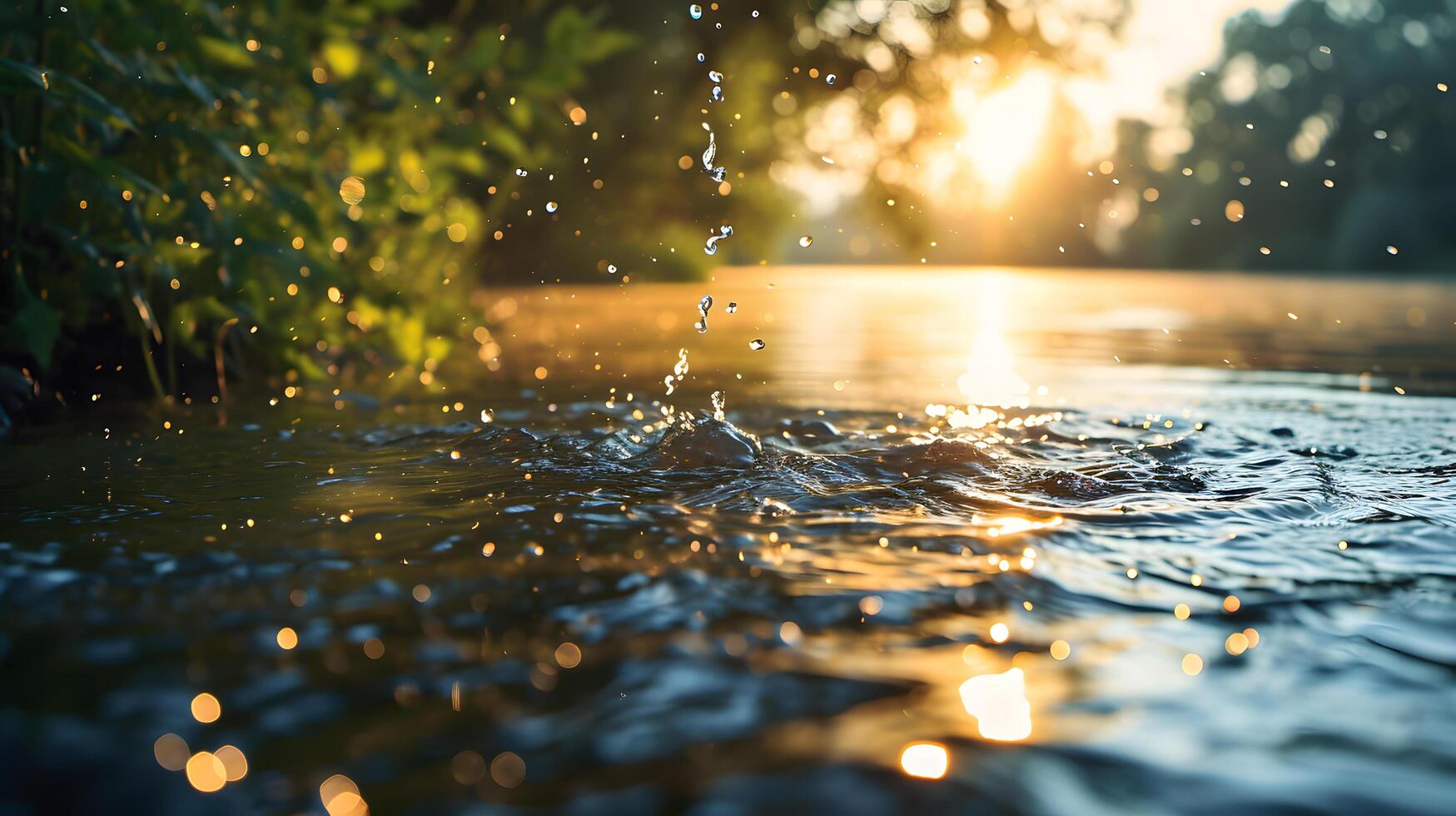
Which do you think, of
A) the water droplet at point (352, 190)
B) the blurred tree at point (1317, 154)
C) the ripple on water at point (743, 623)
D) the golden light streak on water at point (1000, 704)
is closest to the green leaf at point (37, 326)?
the ripple on water at point (743, 623)

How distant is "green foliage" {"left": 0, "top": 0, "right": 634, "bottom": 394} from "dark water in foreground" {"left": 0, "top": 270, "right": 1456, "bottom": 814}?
0.57 metres

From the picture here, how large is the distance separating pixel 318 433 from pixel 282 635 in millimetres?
2613

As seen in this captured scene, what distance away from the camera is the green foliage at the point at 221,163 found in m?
3.86

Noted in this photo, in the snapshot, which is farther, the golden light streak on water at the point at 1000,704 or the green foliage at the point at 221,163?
the green foliage at the point at 221,163

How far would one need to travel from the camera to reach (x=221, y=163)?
14.4 feet

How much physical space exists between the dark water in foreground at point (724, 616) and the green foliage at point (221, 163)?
0.57 meters

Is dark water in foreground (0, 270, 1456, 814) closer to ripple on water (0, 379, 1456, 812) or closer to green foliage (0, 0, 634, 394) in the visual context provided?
ripple on water (0, 379, 1456, 812)

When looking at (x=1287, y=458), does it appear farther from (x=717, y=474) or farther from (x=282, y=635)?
(x=282, y=635)

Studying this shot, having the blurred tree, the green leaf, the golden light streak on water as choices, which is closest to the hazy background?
the green leaf

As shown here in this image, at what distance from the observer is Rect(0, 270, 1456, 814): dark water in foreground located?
163 centimetres

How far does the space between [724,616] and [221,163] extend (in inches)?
120

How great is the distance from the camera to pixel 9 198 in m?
4.32

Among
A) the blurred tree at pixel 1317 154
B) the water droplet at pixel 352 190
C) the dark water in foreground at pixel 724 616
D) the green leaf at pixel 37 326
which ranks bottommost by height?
the dark water in foreground at pixel 724 616

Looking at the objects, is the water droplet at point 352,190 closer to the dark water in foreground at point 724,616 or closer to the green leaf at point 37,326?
the dark water in foreground at point 724,616
